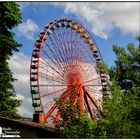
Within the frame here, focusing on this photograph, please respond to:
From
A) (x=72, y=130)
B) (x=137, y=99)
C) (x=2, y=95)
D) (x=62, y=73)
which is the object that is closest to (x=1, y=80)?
(x=2, y=95)

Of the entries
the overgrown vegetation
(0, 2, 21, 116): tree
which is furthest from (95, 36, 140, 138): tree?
(0, 2, 21, 116): tree

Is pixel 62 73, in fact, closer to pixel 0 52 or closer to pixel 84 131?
pixel 0 52

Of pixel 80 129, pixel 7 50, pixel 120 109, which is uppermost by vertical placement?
pixel 7 50

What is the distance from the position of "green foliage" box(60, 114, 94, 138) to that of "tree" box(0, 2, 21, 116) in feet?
23.2

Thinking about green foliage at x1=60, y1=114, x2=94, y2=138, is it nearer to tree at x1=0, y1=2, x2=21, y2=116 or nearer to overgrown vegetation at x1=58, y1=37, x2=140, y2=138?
overgrown vegetation at x1=58, y1=37, x2=140, y2=138

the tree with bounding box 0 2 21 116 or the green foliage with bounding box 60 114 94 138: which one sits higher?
the tree with bounding box 0 2 21 116

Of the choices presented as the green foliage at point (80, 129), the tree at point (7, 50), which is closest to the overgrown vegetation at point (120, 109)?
the green foliage at point (80, 129)

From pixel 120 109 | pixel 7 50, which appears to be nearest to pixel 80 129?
pixel 120 109

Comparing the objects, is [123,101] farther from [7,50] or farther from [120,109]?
[7,50]

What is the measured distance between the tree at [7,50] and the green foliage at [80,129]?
23.2ft

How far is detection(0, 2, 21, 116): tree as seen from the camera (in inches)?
1031

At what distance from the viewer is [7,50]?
27609 mm

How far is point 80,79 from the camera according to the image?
3098 cm

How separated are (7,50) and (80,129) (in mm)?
10402
